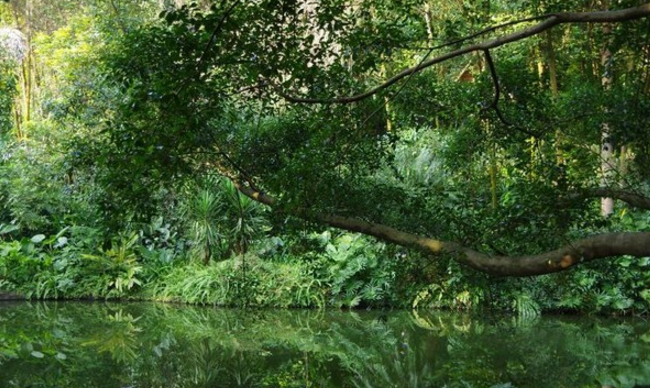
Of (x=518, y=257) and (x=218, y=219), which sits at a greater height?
(x=218, y=219)

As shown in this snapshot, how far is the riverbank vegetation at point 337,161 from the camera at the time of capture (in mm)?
4328

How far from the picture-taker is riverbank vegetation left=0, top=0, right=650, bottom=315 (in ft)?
14.2

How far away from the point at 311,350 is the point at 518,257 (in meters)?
3.70

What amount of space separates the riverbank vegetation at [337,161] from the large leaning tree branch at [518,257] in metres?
0.01

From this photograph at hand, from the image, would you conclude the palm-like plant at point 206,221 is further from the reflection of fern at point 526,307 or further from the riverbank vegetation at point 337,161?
the reflection of fern at point 526,307

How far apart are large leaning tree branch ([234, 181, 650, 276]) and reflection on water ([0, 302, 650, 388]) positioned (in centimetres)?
60

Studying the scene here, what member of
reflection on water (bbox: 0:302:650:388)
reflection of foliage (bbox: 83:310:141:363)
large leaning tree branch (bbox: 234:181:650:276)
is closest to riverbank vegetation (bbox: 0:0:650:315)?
large leaning tree branch (bbox: 234:181:650:276)

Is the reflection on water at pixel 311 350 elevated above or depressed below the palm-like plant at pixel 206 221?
below

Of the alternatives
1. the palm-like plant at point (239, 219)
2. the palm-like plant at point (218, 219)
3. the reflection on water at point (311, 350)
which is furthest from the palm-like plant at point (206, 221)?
the reflection on water at point (311, 350)

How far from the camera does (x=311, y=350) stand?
7707 mm

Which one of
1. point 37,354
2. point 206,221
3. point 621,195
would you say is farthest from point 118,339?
point 621,195

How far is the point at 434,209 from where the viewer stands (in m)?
5.72

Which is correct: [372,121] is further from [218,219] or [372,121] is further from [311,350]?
[218,219]

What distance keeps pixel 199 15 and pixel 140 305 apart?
8.22m
